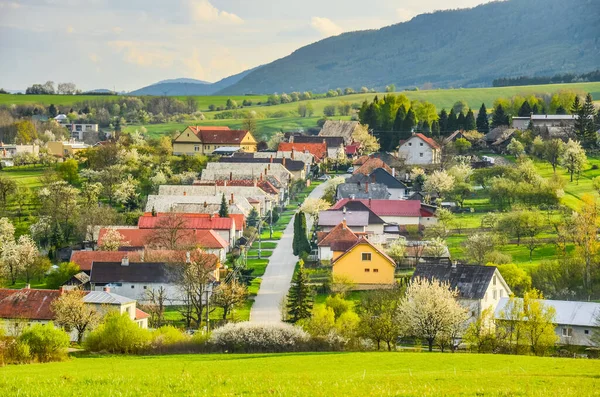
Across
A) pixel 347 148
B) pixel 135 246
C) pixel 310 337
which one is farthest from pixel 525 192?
pixel 347 148

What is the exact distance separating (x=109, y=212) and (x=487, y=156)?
1527 inches

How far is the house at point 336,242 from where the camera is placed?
54344 millimetres

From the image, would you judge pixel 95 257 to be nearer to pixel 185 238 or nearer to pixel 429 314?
pixel 185 238

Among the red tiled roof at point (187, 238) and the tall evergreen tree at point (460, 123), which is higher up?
the tall evergreen tree at point (460, 123)

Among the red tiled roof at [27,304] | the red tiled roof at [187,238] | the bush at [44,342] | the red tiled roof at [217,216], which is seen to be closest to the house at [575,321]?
the bush at [44,342]

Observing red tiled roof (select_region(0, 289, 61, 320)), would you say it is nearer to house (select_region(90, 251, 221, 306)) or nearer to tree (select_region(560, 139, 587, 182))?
house (select_region(90, 251, 221, 306))

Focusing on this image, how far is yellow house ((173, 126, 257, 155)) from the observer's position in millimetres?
106250

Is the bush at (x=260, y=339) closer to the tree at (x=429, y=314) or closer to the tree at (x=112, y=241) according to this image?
the tree at (x=429, y=314)

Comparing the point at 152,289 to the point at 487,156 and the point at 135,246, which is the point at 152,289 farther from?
the point at 487,156

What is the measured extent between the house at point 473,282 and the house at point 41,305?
13.3m

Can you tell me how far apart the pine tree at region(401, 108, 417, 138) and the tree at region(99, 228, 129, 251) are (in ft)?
152

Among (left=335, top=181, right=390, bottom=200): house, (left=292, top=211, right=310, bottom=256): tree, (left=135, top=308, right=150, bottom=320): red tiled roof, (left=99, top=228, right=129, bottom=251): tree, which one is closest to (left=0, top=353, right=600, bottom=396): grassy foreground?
(left=135, top=308, right=150, bottom=320): red tiled roof

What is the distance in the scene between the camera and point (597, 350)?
39531 millimetres

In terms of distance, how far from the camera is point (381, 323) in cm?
3688
